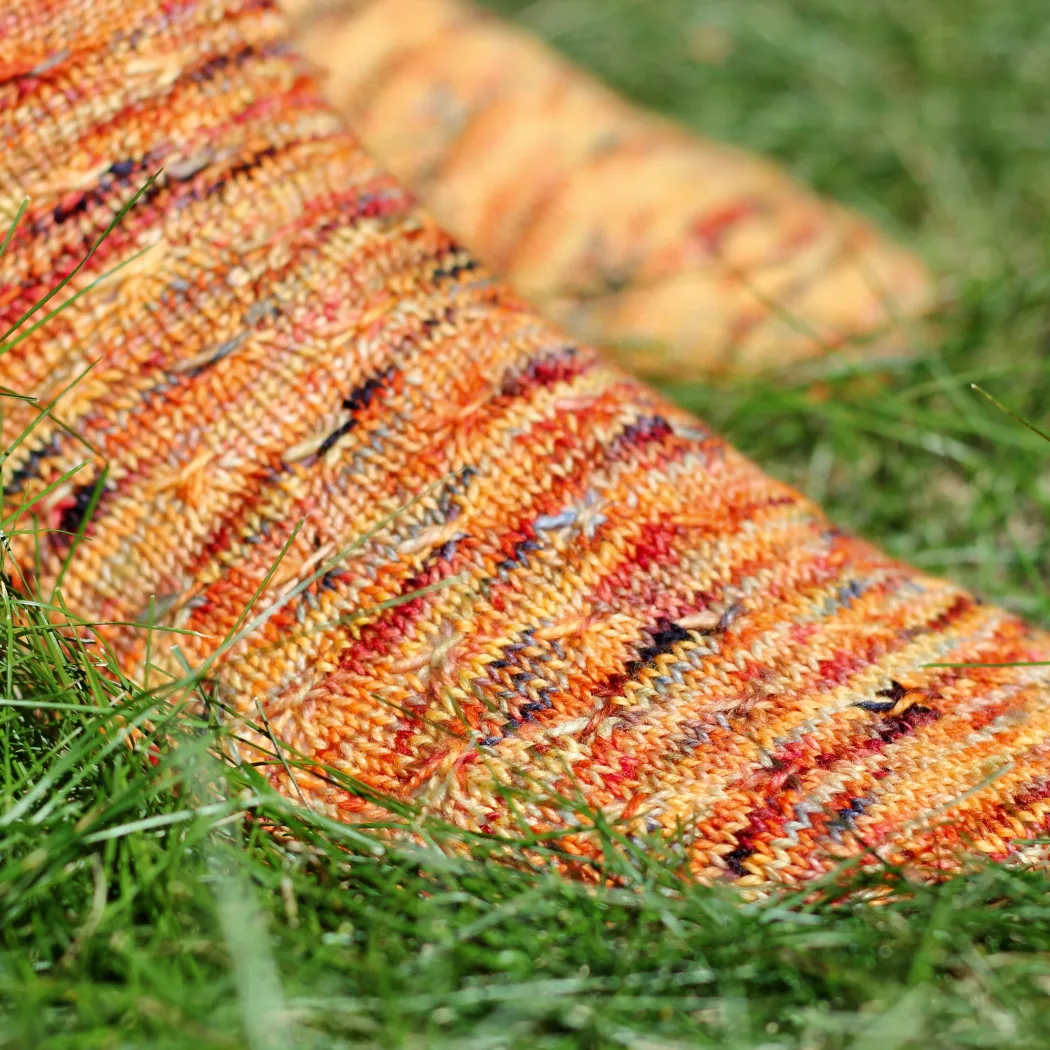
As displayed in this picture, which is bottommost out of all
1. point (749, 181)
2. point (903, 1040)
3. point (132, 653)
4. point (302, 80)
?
point (903, 1040)

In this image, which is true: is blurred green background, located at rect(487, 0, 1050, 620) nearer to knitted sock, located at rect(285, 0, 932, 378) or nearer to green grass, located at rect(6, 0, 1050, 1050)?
knitted sock, located at rect(285, 0, 932, 378)

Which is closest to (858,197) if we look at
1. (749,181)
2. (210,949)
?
(749,181)

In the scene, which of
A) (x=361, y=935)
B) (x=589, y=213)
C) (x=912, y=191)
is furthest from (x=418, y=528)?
(x=912, y=191)

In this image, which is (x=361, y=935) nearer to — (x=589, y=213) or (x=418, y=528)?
(x=418, y=528)

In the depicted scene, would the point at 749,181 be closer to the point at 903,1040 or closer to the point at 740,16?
the point at 740,16

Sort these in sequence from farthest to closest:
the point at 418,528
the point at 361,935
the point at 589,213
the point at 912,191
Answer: the point at 912,191 < the point at 589,213 < the point at 418,528 < the point at 361,935

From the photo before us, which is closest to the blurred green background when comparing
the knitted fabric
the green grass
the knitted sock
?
the knitted sock
